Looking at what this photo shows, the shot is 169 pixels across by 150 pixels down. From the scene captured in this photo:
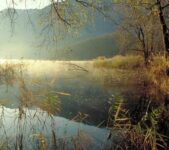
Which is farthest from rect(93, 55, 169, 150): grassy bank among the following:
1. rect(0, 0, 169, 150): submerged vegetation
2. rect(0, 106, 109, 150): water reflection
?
rect(0, 106, 109, 150): water reflection

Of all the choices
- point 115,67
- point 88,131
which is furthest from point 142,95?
point 115,67

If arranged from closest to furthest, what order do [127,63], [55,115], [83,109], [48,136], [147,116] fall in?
1. [147,116]
2. [48,136]
3. [55,115]
4. [83,109]
5. [127,63]

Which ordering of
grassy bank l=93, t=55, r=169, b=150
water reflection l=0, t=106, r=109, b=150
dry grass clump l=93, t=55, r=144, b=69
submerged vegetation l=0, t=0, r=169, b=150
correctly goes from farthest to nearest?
1. dry grass clump l=93, t=55, r=144, b=69
2. water reflection l=0, t=106, r=109, b=150
3. submerged vegetation l=0, t=0, r=169, b=150
4. grassy bank l=93, t=55, r=169, b=150

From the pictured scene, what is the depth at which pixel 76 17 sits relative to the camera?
884 centimetres

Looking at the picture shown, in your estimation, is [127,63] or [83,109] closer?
[83,109]

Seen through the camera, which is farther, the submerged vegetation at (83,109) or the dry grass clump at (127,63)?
the dry grass clump at (127,63)

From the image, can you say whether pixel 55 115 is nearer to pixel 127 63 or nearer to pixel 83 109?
pixel 83 109

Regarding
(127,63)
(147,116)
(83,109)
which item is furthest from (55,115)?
(127,63)

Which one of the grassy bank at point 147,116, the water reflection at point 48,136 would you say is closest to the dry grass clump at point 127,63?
the grassy bank at point 147,116

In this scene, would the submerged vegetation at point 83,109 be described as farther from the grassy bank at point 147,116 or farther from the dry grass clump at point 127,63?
the dry grass clump at point 127,63

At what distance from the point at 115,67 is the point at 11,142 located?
24.8m

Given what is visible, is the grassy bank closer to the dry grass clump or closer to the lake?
the dry grass clump

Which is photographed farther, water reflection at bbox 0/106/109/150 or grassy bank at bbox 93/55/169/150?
water reflection at bbox 0/106/109/150

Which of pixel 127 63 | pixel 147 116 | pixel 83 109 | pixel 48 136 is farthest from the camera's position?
pixel 127 63
